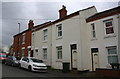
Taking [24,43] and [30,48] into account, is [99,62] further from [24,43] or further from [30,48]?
[24,43]

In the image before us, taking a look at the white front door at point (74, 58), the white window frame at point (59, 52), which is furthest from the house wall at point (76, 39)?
the white front door at point (74, 58)

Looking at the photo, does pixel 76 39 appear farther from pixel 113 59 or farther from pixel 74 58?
pixel 113 59

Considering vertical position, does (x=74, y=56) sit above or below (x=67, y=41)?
below

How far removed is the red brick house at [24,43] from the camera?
2770cm

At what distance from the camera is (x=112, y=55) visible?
573 inches

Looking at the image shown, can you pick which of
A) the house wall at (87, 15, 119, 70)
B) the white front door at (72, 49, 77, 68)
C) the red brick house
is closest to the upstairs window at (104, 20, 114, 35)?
the house wall at (87, 15, 119, 70)

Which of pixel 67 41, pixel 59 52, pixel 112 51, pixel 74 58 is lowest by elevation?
pixel 74 58

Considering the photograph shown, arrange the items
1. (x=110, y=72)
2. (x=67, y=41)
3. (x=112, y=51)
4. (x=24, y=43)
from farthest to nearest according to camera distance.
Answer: (x=24, y=43)
(x=67, y=41)
(x=112, y=51)
(x=110, y=72)

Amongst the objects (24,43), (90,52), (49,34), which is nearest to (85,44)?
(90,52)

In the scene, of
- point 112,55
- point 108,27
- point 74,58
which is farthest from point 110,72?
point 74,58

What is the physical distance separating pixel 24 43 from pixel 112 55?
64.0ft

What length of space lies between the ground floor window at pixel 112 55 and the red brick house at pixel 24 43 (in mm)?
15629

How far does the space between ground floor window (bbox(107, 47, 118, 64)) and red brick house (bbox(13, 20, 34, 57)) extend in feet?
51.3

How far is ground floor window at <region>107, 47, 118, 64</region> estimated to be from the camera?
14284 mm
